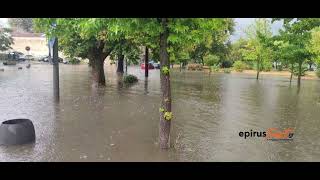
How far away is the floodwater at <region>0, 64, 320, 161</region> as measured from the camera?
27.4 feet

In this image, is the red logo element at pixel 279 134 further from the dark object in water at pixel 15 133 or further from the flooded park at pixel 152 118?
the dark object in water at pixel 15 133

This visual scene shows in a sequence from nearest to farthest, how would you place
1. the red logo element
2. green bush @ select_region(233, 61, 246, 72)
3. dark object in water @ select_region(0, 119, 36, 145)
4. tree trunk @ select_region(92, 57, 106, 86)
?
dark object in water @ select_region(0, 119, 36, 145) → the red logo element → tree trunk @ select_region(92, 57, 106, 86) → green bush @ select_region(233, 61, 246, 72)

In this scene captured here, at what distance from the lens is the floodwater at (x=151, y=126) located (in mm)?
8352

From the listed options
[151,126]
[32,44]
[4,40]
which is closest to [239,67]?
[151,126]

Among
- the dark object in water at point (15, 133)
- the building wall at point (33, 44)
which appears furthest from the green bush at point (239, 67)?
the building wall at point (33, 44)

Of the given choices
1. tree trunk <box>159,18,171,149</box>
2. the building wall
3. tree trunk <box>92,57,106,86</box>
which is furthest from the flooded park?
the building wall

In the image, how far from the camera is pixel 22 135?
8977 mm

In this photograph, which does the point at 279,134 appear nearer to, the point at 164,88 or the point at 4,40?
the point at 164,88

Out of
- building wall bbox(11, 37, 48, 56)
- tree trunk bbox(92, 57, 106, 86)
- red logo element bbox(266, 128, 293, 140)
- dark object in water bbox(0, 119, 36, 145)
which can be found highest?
building wall bbox(11, 37, 48, 56)

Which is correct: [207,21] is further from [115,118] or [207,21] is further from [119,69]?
[119,69]

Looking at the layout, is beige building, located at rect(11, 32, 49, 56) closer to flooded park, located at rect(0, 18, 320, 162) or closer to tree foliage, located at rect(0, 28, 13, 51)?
tree foliage, located at rect(0, 28, 13, 51)

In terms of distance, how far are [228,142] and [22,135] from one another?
4.98 m

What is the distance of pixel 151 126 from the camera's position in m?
11.3

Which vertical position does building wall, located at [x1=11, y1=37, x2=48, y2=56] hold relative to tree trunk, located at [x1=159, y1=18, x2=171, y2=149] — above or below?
above
